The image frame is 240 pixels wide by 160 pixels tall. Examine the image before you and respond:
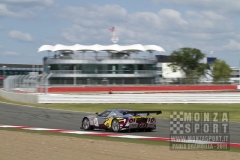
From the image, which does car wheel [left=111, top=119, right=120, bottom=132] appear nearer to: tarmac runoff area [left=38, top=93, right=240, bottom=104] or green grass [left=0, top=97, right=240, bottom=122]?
green grass [left=0, top=97, right=240, bottom=122]

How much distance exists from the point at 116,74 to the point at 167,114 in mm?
47564

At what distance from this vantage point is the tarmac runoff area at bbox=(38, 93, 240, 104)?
3044 centimetres

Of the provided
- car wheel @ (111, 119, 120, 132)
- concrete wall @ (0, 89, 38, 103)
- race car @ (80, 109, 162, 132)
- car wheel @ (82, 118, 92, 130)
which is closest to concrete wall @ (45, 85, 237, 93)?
concrete wall @ (0, 89, 38, 103)

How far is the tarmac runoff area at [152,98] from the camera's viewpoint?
1198 inches

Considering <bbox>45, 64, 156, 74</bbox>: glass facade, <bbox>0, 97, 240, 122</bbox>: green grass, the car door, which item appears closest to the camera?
the car door

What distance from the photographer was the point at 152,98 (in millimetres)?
31250

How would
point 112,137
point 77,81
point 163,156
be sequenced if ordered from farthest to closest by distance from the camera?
point 77,81 → point 112,137 → point 163,156

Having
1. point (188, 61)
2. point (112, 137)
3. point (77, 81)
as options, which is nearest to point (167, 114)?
point (112, 137)

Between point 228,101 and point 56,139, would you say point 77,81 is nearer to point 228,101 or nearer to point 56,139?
point 228,101

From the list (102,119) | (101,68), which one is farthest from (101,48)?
(102,119)

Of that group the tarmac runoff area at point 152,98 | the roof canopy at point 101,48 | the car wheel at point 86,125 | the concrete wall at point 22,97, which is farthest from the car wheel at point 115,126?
the roof canopy at point 101,48

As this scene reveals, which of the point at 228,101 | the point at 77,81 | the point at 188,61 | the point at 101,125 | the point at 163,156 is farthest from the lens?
the point at 188,61

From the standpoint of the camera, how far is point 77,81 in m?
69.5

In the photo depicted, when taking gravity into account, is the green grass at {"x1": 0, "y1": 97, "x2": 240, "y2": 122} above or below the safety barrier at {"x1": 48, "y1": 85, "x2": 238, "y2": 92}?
below
